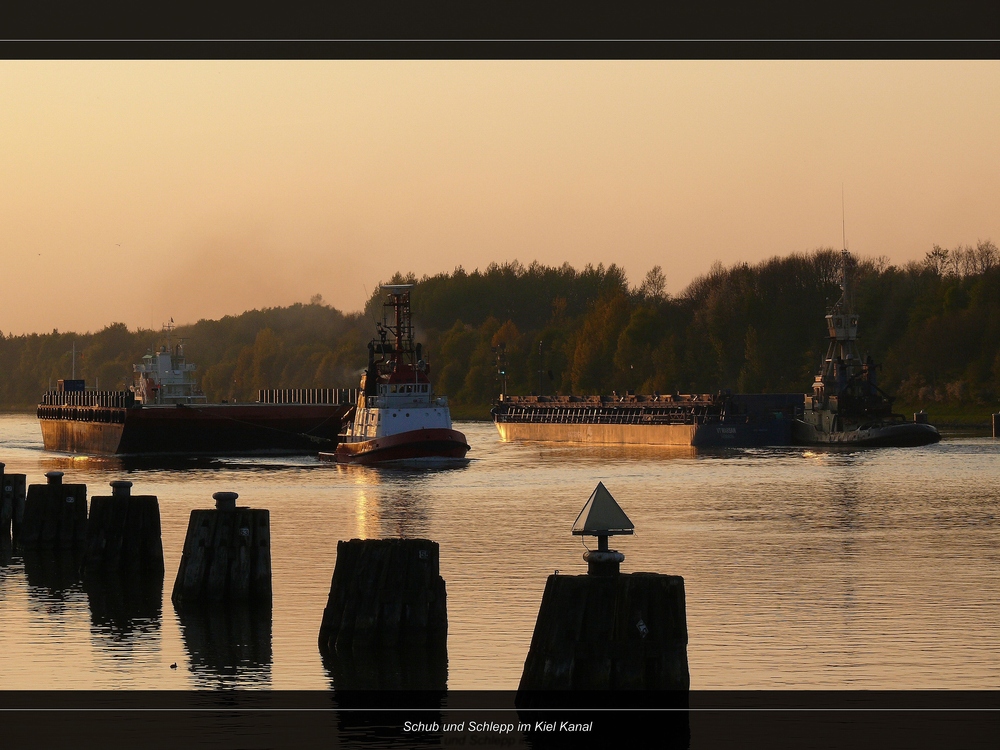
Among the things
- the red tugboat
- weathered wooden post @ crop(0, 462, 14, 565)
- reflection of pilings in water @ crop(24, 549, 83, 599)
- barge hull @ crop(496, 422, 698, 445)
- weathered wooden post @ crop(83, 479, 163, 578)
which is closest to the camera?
weathered wooden post @ crop(83, 479, 163, 578)

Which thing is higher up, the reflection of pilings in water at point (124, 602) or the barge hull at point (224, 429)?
the barge hull at point (224, 429)

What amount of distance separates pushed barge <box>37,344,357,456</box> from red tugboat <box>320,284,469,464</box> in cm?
1653

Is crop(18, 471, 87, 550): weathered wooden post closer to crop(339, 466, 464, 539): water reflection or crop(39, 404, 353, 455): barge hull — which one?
crop(339, 466, 464, 539): water reflection

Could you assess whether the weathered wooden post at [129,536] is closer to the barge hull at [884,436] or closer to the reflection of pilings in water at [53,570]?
the reflection of pilings in water at [53,570]

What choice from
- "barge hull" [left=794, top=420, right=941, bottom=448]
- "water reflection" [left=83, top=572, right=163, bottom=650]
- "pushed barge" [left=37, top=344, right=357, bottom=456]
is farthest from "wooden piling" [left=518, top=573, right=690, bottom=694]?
"barge hull" [left=794, top=420, right=941, bottom=448]

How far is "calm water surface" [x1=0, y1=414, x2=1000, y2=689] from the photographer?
2327 cm

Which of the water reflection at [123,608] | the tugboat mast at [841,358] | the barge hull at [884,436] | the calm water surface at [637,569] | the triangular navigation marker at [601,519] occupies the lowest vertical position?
the calm water surface at [637,569]

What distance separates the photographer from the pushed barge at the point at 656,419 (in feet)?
391

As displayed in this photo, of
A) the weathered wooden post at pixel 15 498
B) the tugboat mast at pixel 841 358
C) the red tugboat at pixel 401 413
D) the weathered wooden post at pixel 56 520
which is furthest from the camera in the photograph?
the tugboat mast at pixel 841 358

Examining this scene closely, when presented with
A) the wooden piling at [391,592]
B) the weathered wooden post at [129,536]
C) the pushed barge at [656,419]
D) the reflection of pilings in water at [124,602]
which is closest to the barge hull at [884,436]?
the pushed barge at [656,419]

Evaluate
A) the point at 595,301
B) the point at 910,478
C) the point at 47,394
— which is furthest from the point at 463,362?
the point at 910,478

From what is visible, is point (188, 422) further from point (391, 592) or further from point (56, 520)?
point (391, 592)

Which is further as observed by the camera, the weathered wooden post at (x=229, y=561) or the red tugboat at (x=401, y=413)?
the red tugboat at (x=401, y=413)

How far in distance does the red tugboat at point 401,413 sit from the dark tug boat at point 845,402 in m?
40.9
